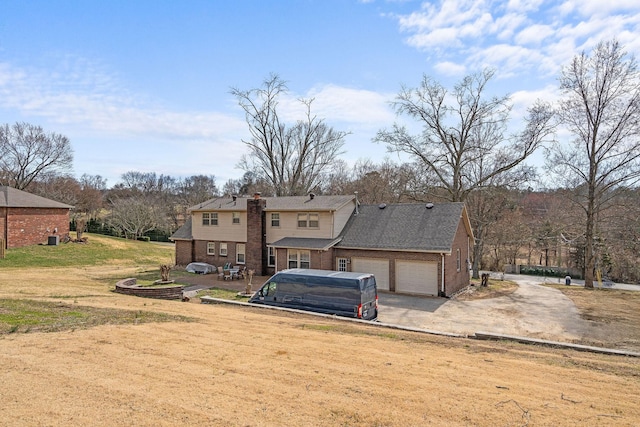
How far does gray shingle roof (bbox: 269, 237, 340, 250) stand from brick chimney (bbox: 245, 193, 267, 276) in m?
1.51

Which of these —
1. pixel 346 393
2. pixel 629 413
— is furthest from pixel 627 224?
pixel 346 393

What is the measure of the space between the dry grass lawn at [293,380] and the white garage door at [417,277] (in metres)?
10.4

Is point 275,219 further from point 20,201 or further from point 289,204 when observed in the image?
point 20,201

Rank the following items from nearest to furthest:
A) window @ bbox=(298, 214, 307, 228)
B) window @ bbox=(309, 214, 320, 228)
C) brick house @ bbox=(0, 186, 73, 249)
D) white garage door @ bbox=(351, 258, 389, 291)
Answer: white garage door @ bbox=(351, 258, 389, 291)
window @ bbox=(309, 214, 320, 228)
window @ bbox=(298, 214, 307, 228)
brick house @ bbox=(0, 186, 73, 249)

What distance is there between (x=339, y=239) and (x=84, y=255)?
74.3 ft

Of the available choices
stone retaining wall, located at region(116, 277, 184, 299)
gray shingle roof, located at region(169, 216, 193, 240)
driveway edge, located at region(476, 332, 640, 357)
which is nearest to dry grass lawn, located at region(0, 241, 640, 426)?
driveway edge, located at region(476, 332, 640, 357)

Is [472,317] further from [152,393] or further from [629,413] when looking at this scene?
[152,393]

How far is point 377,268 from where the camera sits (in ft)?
74.5

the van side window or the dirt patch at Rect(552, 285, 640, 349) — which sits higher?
the van side window

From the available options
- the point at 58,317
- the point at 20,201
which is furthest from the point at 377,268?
the point at 20,201

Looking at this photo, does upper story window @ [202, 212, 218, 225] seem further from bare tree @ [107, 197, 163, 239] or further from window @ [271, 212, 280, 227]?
bare tree @ [107, 197, 163, 239]

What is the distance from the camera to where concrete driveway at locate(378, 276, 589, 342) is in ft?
48.2

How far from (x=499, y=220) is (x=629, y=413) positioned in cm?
3266

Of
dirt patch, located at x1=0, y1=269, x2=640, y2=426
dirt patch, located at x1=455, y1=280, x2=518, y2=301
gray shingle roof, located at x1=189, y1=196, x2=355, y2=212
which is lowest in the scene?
dirt patch, located at x1=455, y1=280, x2=518, y2=301
